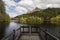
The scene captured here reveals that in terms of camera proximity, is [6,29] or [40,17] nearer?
[6,29]

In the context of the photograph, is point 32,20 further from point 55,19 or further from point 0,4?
point 0,4

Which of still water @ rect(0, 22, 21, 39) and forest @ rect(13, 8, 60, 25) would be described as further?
forest @ rect(13, 8, 60, 25)

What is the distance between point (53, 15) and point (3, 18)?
4559cm

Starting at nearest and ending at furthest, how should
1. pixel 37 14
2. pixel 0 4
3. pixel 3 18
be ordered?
pixel 3 18 < pixel 0 4 < pixel 37 14

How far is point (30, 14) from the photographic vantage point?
128 meters

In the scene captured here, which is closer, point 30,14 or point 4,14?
point 4,14

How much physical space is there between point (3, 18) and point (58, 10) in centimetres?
5026

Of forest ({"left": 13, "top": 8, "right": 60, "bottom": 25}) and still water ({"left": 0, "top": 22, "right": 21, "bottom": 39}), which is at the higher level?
forest ({"left": 13, "top": 8, "right": 60, "bottom": 25})

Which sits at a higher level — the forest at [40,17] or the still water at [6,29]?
the forest at [40,17]

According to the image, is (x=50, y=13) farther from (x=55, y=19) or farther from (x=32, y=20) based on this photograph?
(x=32, y=20)

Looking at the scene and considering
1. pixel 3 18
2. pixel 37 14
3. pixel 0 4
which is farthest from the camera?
pixel 37 14

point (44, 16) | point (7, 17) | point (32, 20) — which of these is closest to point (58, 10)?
point (44, 16)

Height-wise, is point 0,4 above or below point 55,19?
above

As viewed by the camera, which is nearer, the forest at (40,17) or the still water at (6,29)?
the still water at (6,29)
